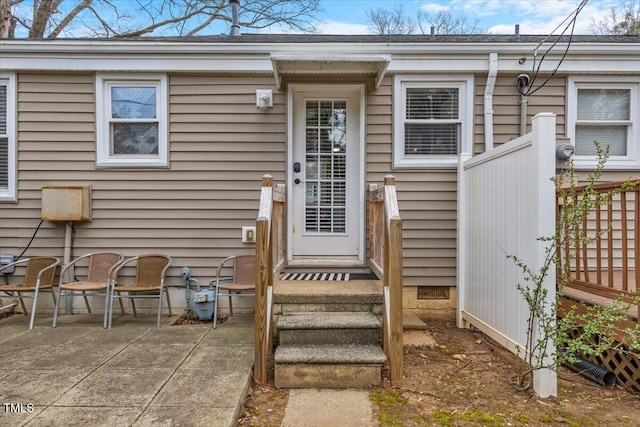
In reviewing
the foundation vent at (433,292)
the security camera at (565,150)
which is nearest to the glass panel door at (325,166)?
the foundation vent at (433,292)

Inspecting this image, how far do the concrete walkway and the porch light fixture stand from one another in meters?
2.28

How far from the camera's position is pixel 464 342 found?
353 cm

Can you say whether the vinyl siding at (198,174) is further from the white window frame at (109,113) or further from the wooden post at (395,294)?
the wooden post at (395,294)

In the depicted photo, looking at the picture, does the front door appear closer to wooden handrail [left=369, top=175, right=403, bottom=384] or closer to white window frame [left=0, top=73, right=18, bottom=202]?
wooden handrail [left=369, top=175, right=403, bottom=384]

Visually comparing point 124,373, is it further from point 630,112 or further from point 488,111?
point 630,112

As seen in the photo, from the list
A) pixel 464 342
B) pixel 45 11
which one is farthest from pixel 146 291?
pixel 45 11

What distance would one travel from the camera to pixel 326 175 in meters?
4.31

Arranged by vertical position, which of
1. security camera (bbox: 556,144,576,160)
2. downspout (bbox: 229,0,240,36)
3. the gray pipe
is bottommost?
the gray pipe

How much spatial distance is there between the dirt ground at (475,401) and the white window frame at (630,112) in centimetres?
238

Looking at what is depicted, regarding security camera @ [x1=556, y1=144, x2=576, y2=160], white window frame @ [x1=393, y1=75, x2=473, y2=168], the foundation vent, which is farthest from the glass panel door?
security camera @ [x1=556, y1=144, x2=576, y2=160]

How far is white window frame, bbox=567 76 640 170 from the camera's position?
4.11 m

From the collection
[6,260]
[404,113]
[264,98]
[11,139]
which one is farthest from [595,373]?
[11,139]

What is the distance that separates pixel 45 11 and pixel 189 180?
7726 millimetres

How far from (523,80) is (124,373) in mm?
4582
